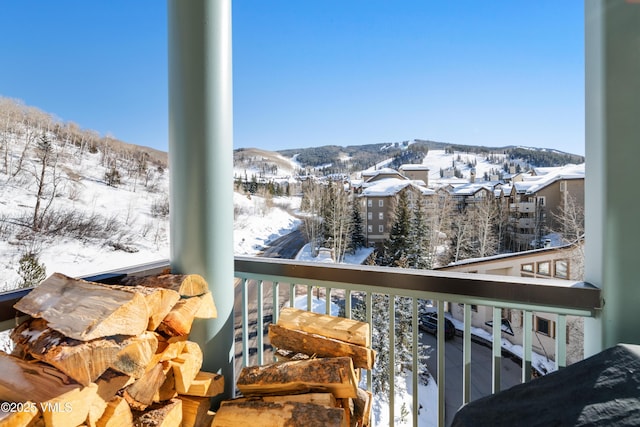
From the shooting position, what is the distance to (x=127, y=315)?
3.34ft

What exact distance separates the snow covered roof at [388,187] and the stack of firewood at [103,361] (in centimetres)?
254

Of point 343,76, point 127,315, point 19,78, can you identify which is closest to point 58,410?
point 127,315

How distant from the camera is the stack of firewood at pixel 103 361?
896mm

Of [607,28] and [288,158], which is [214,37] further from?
[288,158]


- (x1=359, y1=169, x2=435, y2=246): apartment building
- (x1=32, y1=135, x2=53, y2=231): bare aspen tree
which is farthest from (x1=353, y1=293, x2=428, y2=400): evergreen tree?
(x1=32, y1=135, x2=53, y2=231): bare aspen tree

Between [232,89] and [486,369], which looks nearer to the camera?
[232,89]

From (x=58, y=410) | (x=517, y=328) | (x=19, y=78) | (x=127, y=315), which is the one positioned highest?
(x=19, y=78)

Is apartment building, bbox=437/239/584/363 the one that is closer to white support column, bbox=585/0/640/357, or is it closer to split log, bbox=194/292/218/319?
white support column, bbox=585/0/640/357

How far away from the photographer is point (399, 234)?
3328mm

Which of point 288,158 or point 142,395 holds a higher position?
point 288,158

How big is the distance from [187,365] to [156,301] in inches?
13.0

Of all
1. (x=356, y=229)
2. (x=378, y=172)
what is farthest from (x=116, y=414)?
(x=378, y=172)

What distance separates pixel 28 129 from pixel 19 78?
502mm

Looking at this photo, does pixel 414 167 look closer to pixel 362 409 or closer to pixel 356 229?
pixel 356 229
